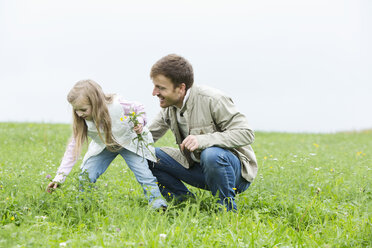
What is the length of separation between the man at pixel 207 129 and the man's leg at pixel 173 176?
2 cm

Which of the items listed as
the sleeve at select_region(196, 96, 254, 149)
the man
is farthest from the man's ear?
the sleeve at select_region(196, 96, 254, 149)

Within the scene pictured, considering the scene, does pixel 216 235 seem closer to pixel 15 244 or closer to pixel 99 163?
pixel 15 244

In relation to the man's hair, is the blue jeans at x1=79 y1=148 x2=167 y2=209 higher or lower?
lower

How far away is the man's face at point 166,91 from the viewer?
13.3 feet

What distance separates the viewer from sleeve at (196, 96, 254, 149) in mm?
4020

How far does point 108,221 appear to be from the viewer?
3.55 metres

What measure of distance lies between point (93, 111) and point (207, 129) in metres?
1.18

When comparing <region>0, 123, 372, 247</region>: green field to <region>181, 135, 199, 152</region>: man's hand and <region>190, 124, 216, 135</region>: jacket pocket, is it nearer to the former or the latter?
<region>181, 135, 199, 152</region>: man's hand

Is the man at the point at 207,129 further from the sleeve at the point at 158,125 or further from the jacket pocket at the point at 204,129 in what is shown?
the sleeve at the point at 158,125

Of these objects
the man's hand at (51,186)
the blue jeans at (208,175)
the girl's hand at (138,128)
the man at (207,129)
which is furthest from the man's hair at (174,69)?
the man's hand at (51,186)

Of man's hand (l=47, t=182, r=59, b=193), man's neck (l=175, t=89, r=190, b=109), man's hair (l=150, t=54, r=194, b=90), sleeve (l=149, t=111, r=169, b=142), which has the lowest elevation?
man's hand (l=47, t=182, r=59, b=193)

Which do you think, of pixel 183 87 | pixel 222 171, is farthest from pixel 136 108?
pixel 222 171

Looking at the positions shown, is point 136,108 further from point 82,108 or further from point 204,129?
point 204,129

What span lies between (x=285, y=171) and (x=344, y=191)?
2.84 ft
